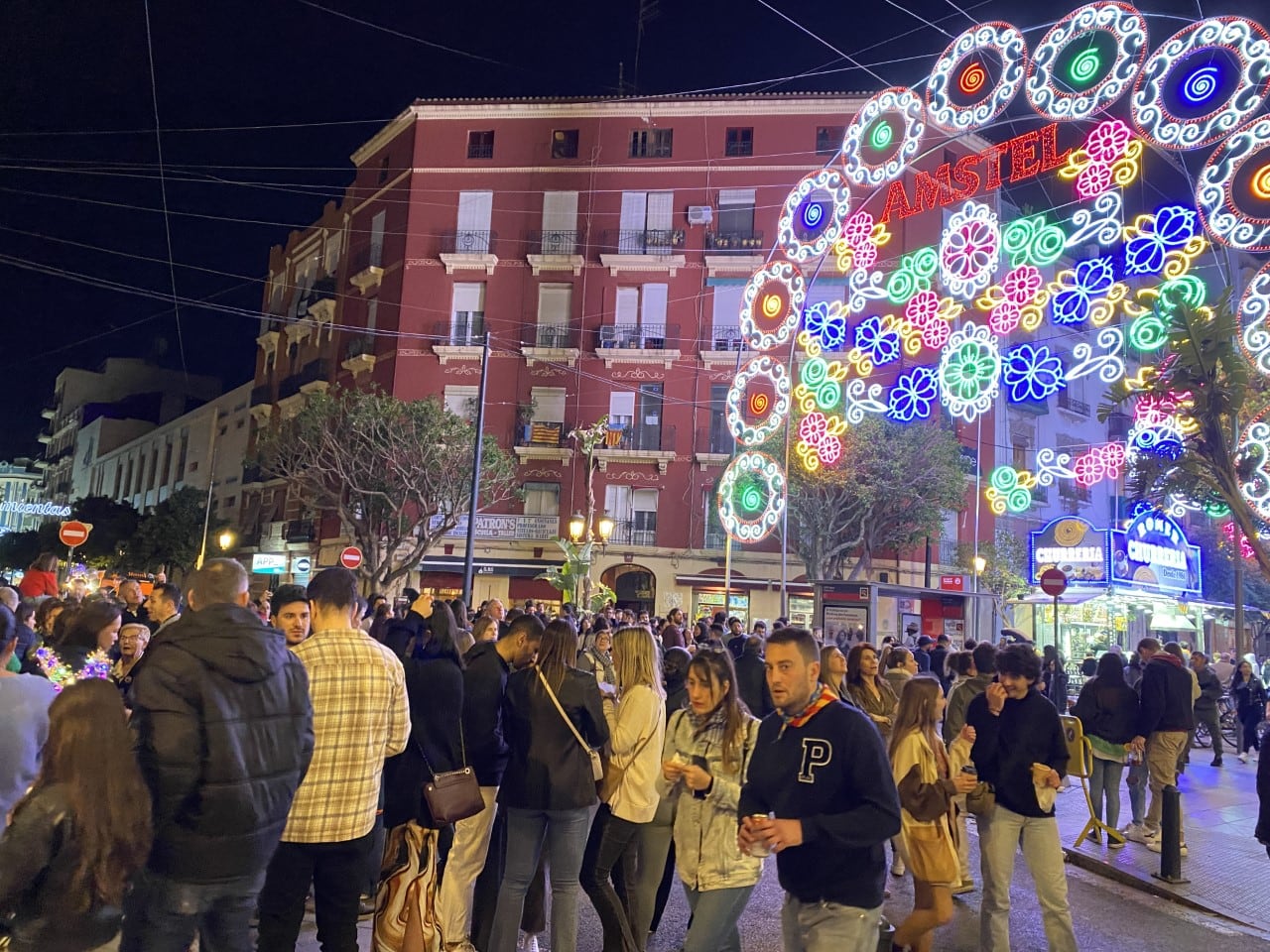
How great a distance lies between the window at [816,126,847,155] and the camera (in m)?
31.7

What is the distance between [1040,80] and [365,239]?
1140 inches

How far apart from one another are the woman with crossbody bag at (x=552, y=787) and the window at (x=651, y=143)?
30.8 metres

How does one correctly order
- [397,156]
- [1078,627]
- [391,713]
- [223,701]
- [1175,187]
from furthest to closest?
[397,156] → [1175,187] → [1078,627] → [391,713] → [223,701]

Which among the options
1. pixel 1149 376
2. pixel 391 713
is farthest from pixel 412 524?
pixel 391 713

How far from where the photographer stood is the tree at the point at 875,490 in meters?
27.1

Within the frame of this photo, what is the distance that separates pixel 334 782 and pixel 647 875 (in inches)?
77.5

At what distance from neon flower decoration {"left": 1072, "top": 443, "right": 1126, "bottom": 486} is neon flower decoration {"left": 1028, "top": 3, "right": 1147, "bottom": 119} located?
4.44 m

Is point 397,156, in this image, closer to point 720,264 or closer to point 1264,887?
point 720,264

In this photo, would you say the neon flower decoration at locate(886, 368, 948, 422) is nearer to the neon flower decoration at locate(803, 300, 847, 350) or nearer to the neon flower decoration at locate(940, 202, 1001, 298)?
the neon flower decoration at locate(940, 202, 1001, 298)

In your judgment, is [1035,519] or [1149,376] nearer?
[1149,376]

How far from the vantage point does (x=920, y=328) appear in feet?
47.7

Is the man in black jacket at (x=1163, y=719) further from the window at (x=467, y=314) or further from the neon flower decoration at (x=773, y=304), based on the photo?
the window at (x=467, y=314)

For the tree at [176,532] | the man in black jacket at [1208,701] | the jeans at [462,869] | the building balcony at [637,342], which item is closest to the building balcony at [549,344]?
the building balcony at [637,342]

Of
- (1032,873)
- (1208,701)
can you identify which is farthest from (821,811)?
(1208,701)
